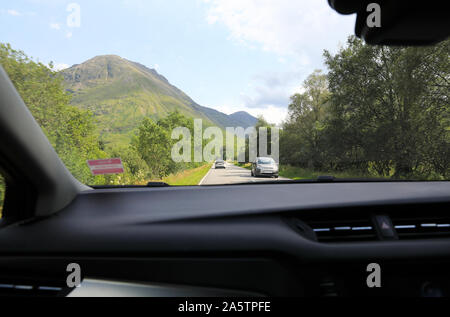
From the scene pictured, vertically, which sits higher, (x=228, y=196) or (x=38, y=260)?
(x=228, y=196)

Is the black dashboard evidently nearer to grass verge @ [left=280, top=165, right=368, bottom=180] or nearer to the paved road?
the paved road

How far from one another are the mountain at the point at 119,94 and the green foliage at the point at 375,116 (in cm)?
145

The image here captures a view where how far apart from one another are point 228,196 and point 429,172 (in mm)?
3339

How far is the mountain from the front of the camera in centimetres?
358

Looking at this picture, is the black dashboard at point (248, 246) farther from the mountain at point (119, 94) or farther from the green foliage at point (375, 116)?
the green foliage at point (375, 116)

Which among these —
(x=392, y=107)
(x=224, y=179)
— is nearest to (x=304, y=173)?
(x=224, y=179)

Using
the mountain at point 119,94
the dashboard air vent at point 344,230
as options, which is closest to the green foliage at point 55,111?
the mountain at point 119,94

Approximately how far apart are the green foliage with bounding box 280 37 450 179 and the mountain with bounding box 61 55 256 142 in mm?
1447

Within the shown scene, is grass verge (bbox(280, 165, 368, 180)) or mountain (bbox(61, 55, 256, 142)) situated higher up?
mountain (bbox(61, 55, 256, 142))

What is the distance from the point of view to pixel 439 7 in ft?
2.77

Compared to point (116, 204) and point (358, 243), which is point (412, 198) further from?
point (116, 204)

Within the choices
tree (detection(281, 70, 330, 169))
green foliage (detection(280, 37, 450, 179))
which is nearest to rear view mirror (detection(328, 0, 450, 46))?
green foliage (detection(280, 37, 450, 179))

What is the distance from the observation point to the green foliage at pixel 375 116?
4.29 metres
